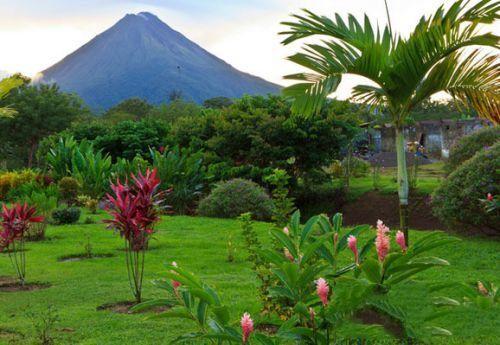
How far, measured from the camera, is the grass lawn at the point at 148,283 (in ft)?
16.3

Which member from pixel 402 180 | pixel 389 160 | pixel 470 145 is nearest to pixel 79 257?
pixel 402 180

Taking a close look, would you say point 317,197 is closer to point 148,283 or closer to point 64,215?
point 64,215

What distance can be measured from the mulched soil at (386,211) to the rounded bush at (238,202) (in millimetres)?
2665

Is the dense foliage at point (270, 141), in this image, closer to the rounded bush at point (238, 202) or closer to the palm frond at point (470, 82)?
the rounded bush at point (238, 202)

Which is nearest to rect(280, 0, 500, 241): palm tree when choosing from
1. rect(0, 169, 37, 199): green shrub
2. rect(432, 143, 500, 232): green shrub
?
rect(432, 143, 500, 232): green shrub

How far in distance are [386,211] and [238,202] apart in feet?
14.1

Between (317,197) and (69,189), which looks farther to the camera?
(317,197)

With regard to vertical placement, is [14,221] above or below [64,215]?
above

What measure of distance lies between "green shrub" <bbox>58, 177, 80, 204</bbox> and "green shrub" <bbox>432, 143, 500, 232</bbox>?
1044 cm

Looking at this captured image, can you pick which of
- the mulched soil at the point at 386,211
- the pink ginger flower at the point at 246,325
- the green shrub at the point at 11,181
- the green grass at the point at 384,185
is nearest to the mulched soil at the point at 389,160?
the green grass at the point at 384,185

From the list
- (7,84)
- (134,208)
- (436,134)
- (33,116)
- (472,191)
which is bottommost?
(472,191)

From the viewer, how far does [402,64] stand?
6.93 metres

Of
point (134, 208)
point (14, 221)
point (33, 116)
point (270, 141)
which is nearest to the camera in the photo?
point (134, 208)

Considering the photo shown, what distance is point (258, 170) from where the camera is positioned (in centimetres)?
1656
